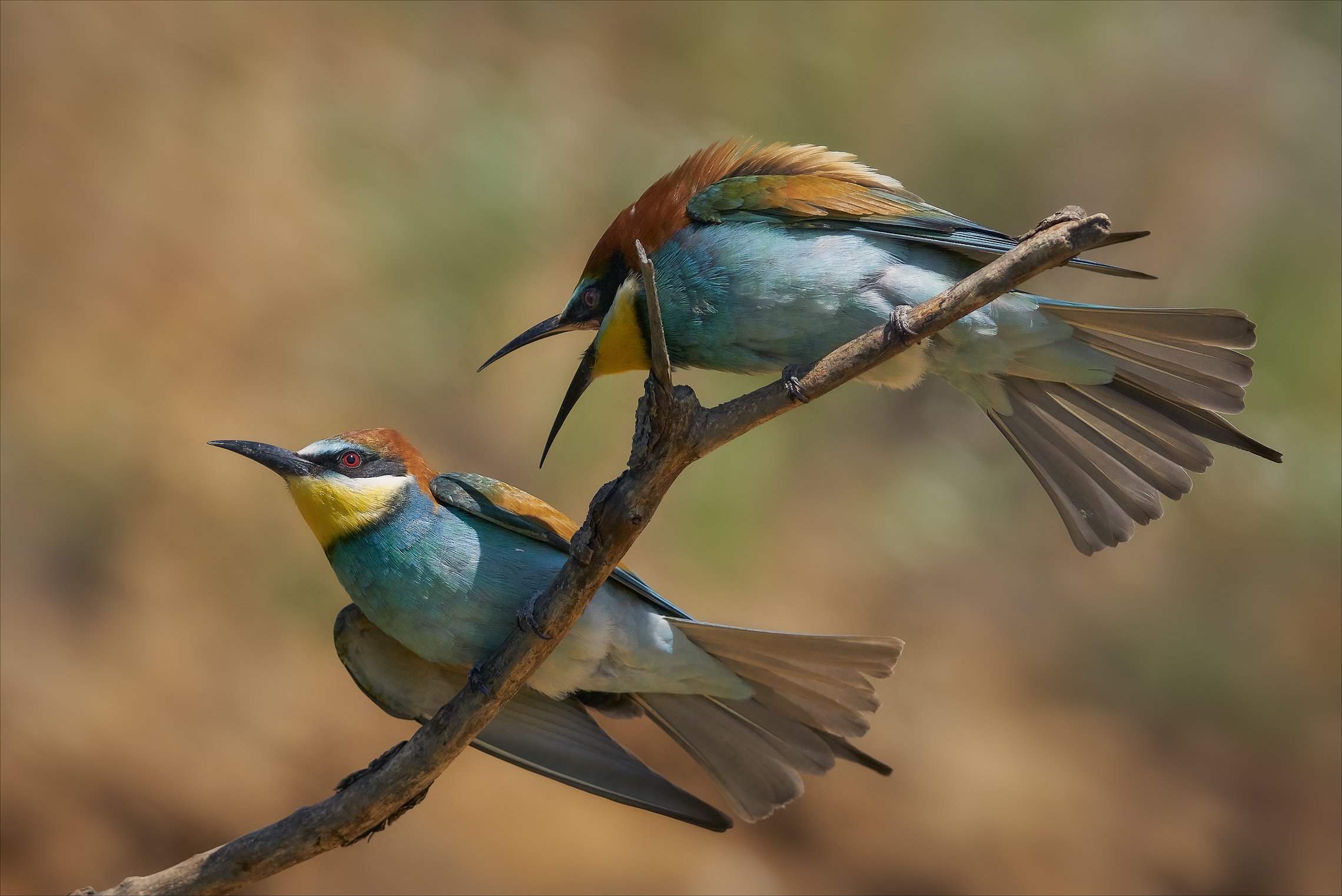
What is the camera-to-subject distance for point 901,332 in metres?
1.72

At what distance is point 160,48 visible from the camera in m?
4.71

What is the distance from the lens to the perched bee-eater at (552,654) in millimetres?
2018

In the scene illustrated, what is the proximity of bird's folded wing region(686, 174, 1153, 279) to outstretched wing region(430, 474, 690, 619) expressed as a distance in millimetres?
591

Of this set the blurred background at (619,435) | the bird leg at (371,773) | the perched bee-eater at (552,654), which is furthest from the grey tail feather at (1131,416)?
the blurred background at (619,435)

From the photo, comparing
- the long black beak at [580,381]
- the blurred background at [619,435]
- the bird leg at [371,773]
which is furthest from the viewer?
the blurred background at [619,435]

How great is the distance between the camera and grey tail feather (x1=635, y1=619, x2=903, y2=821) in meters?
1.98

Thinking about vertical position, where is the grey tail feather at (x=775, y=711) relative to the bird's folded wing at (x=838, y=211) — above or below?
below

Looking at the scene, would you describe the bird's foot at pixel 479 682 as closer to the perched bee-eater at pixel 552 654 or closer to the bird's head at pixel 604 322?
the perched bee-eater at pixel 552 654

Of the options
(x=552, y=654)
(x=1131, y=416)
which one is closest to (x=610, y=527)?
(x=552, y=654)

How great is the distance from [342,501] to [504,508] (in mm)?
271

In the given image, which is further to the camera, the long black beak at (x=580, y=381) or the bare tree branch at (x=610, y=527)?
the long black beak at (x=580, y=381)

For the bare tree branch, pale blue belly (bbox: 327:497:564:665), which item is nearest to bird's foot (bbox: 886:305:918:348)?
the bare tree branch

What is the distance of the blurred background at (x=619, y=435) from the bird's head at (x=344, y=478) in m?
1.91

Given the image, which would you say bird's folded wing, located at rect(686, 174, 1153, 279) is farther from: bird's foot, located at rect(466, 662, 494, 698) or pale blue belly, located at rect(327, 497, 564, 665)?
bird's foot, located at rect(466, 662, 494, 698)
